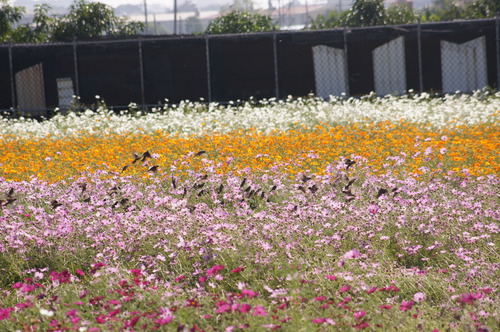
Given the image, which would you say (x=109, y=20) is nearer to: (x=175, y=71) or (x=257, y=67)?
(x=175, y=71)

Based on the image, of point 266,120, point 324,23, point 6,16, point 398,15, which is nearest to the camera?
point 266,120

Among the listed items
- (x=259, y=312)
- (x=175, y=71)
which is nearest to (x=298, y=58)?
(x=175, y=71)

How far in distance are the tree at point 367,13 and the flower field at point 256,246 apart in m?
22.5

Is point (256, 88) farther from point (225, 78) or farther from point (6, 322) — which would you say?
point (6, 322)

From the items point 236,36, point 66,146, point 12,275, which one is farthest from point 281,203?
point 236,36

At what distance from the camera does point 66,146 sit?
11133 mm

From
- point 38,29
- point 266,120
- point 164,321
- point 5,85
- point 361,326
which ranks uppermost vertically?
point 38,29

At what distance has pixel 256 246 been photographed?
5199 mm

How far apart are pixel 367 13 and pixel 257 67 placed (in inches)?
560

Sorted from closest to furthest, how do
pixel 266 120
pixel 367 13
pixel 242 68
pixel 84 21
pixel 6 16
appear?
pixel 266 120 < pixel 242 68 < pixel 6 16 < pixel 84 21 < pixel 367 13

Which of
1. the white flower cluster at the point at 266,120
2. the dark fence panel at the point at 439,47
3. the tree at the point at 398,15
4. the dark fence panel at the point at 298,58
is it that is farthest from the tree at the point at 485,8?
the white flower cluster at the point at 266,120

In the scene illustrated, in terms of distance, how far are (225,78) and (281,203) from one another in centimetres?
1193

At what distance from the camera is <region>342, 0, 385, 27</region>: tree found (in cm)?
3112

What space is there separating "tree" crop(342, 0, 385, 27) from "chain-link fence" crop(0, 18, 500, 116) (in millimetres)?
12526
